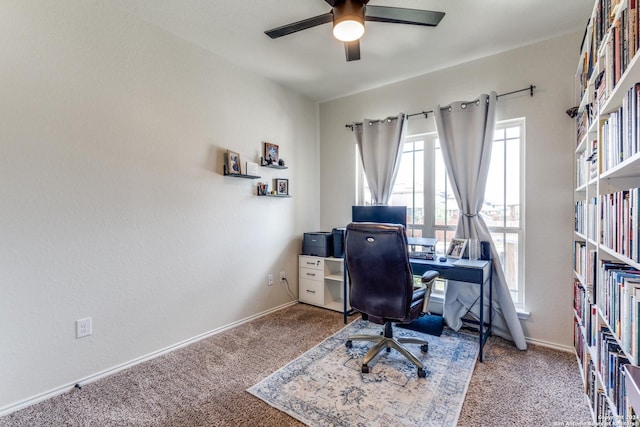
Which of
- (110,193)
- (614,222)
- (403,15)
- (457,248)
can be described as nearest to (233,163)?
(110,193)

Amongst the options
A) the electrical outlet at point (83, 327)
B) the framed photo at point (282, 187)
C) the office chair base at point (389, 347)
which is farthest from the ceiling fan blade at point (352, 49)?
the electrical outlet at point (83, 327)

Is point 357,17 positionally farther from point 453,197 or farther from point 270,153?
point 453,197

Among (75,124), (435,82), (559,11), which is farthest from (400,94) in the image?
(75,124)

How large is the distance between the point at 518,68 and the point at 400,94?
3.59 feet

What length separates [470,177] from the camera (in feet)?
8.91

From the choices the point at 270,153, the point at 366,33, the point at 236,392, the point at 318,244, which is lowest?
the point at 236,392

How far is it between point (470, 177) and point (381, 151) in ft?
3.24

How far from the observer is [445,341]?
2.54 meters

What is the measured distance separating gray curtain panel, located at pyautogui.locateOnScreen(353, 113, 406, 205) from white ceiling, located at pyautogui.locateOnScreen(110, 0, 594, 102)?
0.51m

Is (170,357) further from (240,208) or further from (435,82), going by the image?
(435,82)

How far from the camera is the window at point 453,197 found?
2.67 metres

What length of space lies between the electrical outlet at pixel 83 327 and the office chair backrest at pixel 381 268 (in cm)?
186

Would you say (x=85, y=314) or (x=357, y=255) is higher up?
(x=357, y=255)

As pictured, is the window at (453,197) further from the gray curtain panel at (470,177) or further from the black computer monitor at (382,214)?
the black computer monitor at (382,214)
